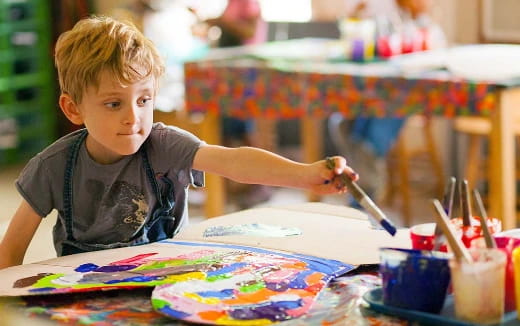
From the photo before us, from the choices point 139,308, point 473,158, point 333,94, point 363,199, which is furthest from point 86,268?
point 473,158

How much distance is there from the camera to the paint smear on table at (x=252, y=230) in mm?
1604

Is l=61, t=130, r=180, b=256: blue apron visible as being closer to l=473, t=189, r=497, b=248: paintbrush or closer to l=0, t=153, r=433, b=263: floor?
l=473, t=189, r=497, b=248: paintbrush

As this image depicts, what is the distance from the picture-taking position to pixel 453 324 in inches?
44.0

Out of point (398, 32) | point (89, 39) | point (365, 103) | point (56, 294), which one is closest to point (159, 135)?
point (89, 39)

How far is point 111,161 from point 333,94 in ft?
6.42

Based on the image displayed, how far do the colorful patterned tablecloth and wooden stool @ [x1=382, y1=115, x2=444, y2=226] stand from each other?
897mm

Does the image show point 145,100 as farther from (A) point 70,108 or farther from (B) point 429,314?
(B) point 429,314

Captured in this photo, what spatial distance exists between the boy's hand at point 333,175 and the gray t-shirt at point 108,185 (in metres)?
0.34

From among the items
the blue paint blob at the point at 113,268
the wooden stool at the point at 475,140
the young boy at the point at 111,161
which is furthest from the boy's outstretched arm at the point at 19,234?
the wooden stool at the point at 475,140

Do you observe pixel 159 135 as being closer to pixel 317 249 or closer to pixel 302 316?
pixel 317 249

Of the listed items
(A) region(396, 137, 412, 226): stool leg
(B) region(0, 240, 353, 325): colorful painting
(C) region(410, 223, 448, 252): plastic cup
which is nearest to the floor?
(A) region(396, 137, 412, 226): stool leg

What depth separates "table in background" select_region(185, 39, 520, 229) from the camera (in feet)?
10.7

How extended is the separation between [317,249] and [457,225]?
26cm

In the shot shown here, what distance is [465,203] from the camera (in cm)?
127
